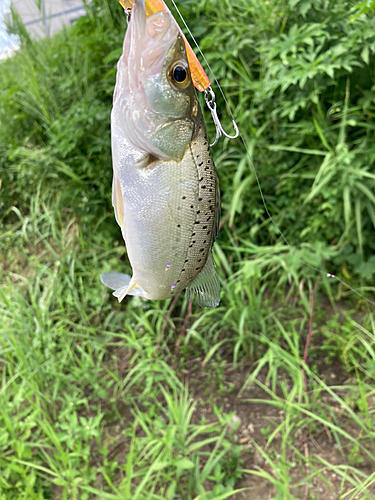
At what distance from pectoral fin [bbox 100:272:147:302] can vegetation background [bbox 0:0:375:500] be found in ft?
3.38

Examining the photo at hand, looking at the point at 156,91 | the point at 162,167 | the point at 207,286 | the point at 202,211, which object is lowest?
the point at 207,286

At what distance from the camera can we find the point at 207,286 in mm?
749

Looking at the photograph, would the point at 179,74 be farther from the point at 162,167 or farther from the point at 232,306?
the point at 232,306

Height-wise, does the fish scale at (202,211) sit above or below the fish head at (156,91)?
below

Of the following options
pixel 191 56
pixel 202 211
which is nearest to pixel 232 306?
pixel 202 211

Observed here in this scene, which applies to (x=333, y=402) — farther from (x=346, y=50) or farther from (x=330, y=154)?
(x=346, y=50)

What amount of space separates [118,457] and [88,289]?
118 cm

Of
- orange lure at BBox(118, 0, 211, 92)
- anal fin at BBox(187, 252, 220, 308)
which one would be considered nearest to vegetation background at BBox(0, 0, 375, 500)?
orange lure at BBox(118, 0, 211, 92)

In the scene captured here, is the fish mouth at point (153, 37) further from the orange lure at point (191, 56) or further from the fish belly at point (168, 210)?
the fish belly at point (168, 210)

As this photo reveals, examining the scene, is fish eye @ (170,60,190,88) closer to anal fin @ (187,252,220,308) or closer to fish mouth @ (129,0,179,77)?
fish mouth @ (129,0,179,77)

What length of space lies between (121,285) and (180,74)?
498mm

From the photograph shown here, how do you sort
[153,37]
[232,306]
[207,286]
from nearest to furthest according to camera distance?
[153,37] < [207,286] < [232,306]

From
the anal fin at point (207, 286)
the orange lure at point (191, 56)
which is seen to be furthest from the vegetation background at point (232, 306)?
the anal fin at point (207, 286)

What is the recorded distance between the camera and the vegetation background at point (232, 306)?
1.67 metres
